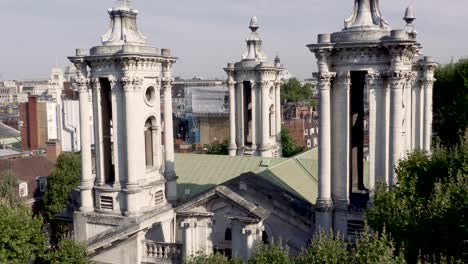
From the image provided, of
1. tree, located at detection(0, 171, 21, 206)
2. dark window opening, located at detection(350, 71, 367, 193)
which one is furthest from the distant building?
dark window opening, located at detection(350, 71, 367, 193)

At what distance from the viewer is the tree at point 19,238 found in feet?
80.9

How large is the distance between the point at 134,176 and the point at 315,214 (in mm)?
8872

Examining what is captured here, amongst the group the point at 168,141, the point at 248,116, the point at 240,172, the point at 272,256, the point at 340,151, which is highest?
the point at 248,116

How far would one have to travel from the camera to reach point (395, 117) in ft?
70.1

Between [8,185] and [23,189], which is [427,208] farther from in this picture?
[23,189]

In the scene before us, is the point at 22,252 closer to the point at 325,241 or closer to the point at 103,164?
the point at 103,164

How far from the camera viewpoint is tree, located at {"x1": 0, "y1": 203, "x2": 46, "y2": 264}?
80.9 feet

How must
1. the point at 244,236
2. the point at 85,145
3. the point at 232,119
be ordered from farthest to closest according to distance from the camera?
the point at 232,119, the point at 85,145, the point at 244,236

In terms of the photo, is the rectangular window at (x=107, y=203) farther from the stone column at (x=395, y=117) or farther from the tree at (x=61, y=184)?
the tree at (x=61, y=184)

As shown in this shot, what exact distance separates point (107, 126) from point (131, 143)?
8.26 ft

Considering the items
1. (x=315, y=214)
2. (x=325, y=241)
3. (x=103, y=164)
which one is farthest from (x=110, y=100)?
(x=325, y=241)

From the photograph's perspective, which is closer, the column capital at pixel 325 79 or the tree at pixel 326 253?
the tree at pixel 326 253

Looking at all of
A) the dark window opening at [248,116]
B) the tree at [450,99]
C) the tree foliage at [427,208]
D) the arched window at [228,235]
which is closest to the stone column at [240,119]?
the dark window opening at [248,116]

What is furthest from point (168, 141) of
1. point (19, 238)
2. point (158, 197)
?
point (19, 238)
